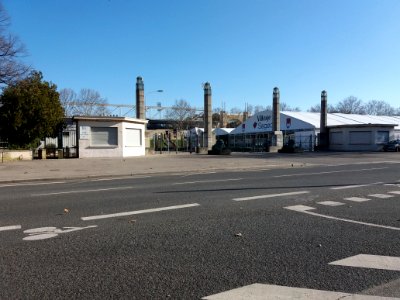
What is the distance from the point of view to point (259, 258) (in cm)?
535

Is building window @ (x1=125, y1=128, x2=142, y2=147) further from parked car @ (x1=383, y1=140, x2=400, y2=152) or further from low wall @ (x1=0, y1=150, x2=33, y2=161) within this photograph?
parked car @ (x1=383, y1=140, x2=400, y2=152)

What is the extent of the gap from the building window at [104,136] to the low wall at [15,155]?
5038mm

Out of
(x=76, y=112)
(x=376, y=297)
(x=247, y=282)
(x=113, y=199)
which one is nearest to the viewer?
(x=376, y=297)

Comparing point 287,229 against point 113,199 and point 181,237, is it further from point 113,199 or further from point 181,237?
point 113,199

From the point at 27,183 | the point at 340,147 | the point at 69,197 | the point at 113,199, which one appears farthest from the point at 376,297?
the point at 340,147

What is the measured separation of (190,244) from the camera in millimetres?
6031

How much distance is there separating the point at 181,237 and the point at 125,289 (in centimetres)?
222

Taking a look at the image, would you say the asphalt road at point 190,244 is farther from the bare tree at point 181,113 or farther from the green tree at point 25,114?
the bare tree at point 181,113

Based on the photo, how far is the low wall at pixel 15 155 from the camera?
27.0m

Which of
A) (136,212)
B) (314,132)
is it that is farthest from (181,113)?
(136,212)

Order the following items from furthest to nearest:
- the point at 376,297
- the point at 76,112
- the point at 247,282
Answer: the point at 76,112 < the point at 247,282 < the point at 376,297

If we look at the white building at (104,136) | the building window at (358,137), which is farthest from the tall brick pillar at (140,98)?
the building window at (358,137)

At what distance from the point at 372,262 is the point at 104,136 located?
29.4 meters

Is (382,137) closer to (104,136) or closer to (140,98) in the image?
(140,98)
